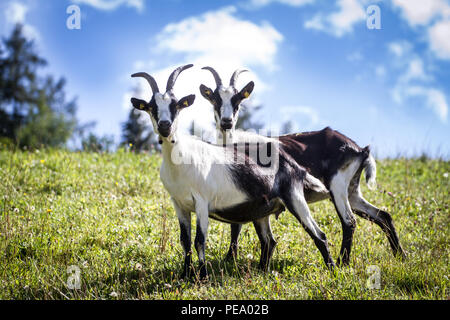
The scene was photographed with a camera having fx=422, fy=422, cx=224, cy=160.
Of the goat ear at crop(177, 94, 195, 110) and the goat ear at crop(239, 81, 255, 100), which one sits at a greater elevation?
the goat ear at crop(239, 81, 255, 100)

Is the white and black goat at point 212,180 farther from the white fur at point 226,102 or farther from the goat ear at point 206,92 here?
the goat ear at point 206,92

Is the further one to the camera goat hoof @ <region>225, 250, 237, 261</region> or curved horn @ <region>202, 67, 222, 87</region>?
curved horn @ <region>202, 67, 222, 87</region>

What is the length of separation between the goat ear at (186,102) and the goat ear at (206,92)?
1435 millimetres

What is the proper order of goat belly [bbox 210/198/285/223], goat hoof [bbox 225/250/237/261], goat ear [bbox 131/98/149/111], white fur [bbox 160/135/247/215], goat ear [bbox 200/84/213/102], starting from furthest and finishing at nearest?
goat ear [bbox 200/84/213/102]
goat hoof [bbox 225/250/237/261]
goat belly [bbox 210/198/285/223]
white fur [bbox 160/135/247/215]
goat ear [bbox 131/98/149/111]

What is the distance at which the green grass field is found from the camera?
4.54m

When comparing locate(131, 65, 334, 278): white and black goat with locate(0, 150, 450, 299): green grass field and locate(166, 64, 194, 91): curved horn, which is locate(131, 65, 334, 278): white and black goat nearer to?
locate(166, 64, 194, 91): curved horn

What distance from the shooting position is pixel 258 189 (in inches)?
192

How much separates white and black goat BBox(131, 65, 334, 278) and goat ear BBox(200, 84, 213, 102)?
105 centimetres

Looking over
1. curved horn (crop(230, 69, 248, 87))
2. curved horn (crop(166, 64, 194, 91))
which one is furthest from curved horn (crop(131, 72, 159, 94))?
curved horn (crop(230, 69, 248, 87))

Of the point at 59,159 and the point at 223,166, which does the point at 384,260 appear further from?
the point at 59,159

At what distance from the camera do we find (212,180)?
4.69m

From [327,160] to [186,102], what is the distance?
2.41m

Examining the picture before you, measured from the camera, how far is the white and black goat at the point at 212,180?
449 centimetres
